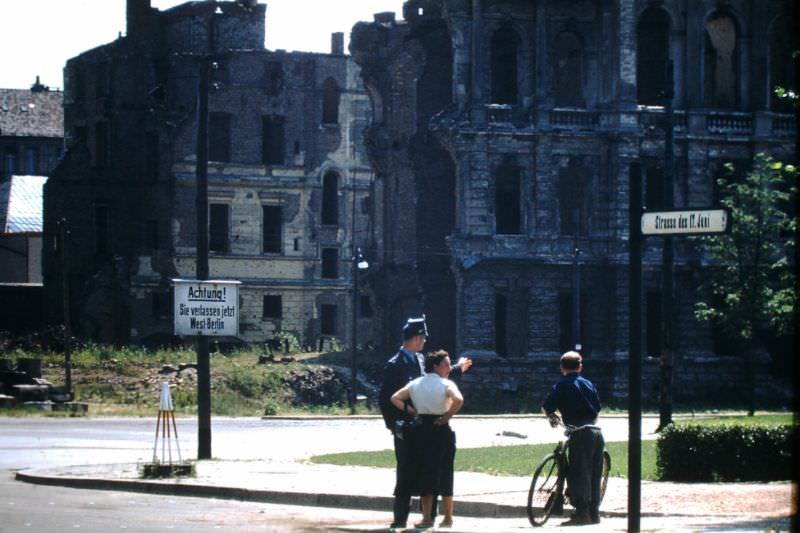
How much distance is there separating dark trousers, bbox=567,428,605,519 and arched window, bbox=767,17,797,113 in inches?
1773

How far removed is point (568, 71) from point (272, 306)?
2291 centimetres

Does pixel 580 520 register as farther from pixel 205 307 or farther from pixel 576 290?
pixel 576 290

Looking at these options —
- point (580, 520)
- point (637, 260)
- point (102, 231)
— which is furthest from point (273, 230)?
point (637, 260)

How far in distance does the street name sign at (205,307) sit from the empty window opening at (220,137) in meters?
50.5

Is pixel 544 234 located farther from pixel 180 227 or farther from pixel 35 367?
pixel 180 227

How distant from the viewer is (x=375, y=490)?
2211 centimetres

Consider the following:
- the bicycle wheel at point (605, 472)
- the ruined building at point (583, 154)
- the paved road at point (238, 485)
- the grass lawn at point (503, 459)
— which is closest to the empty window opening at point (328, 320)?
the ruined building at point (583, 154)

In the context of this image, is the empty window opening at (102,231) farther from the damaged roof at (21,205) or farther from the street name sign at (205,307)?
the street name sign at (205,307)

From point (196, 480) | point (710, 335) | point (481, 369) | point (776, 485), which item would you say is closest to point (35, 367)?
point (481, 369)

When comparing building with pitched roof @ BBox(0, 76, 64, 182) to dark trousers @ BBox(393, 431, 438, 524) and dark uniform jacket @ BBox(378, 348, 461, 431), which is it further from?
dark trousers @ BBox(393, 431, 438, 524)

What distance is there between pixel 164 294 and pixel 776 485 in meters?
56.6

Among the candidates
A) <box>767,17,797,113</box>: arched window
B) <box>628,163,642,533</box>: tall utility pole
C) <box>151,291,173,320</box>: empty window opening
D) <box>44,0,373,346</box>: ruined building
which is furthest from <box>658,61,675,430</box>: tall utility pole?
<box>151,291,173,320</box>: empty window opening

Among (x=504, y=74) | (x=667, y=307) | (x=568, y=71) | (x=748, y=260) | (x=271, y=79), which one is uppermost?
(x=271, y=79)

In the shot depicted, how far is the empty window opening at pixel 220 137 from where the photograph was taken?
77.5 m
